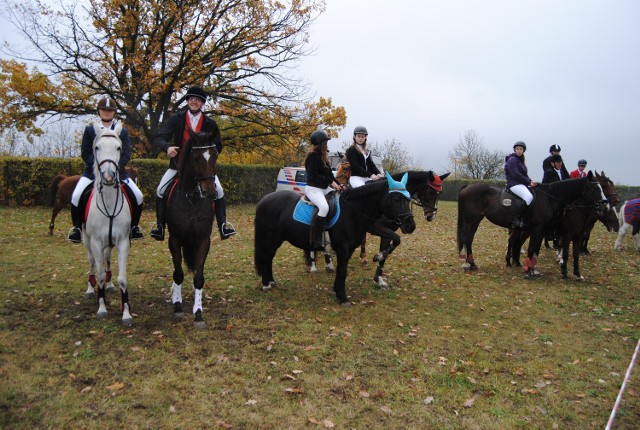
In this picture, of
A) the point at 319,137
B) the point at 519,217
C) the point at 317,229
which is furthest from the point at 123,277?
the point at 519,217

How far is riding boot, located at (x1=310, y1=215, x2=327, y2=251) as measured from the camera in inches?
297

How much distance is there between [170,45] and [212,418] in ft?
72.3

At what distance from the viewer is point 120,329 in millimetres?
5930

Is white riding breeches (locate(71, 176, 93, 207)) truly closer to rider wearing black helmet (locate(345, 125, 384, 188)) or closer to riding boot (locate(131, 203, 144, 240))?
riding boot (locate(131, 203, 144, 240))

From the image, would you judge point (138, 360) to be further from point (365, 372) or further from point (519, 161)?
point (519, 161)

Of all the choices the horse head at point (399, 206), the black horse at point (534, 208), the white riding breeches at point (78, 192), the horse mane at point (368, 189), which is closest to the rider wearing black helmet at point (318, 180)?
the horse mane at point (368, 189)

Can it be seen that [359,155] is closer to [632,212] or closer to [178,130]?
[178,130]

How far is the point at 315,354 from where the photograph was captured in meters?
5.53

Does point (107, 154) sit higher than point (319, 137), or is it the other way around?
point (319, 137)

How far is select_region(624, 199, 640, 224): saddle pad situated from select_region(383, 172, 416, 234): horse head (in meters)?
11.5

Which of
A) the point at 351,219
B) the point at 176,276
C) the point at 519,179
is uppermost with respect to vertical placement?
the point at 519,179

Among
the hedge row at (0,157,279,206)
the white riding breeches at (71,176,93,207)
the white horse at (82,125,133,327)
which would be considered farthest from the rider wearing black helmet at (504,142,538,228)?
the hedge row at (0,157,279,206)

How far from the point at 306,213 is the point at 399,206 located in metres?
1.68

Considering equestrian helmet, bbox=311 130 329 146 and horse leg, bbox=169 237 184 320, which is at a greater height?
equestrian helmet, bbox=311 130 329 146
